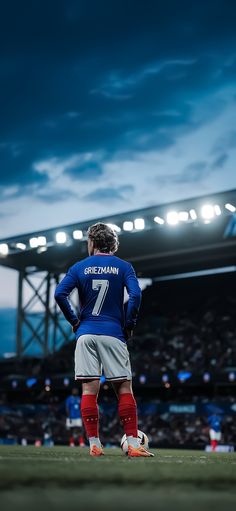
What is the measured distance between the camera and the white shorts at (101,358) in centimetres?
629

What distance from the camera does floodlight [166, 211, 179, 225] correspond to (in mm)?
26469

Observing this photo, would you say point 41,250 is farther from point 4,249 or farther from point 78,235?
point 78,235

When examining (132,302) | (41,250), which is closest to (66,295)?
(132,302)

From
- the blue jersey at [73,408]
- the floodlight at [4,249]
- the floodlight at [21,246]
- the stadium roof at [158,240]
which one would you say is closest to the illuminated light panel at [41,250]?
the stadium roof at [158,240]

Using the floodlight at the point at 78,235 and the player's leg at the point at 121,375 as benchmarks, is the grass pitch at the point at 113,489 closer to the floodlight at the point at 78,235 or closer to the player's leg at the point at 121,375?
the player's leg at the point at 121,375

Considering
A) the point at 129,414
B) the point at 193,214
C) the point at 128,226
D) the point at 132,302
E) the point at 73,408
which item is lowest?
the point at 129,414

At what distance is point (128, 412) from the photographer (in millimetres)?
6438

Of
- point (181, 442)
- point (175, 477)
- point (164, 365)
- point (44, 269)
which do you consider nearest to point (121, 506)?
point (175, 477)

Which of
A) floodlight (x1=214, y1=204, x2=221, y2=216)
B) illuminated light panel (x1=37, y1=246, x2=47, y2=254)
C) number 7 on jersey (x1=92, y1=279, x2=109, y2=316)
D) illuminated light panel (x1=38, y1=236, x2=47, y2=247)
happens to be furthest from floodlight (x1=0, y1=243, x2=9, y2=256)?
number 7 on jersey (x1=92, y1=279, x2=109, y2=316)

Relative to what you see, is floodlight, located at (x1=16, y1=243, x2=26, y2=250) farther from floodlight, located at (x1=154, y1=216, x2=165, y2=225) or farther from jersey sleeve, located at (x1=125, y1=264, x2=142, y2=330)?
jersey sleeve, located at (x1=125, y1=264, x2=142, y2=330)

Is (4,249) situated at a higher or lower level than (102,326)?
higher

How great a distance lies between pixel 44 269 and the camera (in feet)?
116

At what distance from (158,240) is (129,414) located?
79.0 feet

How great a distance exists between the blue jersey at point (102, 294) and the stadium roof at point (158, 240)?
18.6 meters
